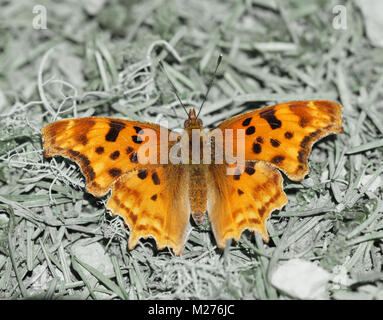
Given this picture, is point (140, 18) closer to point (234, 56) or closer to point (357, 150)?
point (234, 56)

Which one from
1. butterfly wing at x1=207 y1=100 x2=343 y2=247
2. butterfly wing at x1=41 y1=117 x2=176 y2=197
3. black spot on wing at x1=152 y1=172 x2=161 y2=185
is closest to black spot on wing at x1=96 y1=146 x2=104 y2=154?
butterfly wing at x1=41 y1=117 x2=176 y2=197

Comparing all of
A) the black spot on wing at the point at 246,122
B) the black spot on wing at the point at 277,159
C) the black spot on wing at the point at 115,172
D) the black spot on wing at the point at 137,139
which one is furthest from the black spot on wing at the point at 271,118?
the black spot on wing at the point at 115,172

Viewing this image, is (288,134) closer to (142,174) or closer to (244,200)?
(244,200)

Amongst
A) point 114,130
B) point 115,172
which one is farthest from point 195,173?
point 114,130

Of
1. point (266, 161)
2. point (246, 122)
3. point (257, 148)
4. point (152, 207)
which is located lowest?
point (152, 207)

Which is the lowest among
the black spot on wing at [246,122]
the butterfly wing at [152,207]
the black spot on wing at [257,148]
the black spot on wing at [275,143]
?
the butterfly wing at [152,207]

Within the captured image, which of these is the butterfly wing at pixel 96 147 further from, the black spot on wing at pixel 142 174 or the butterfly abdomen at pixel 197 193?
the butterfly abdomen at pixel 197 193
